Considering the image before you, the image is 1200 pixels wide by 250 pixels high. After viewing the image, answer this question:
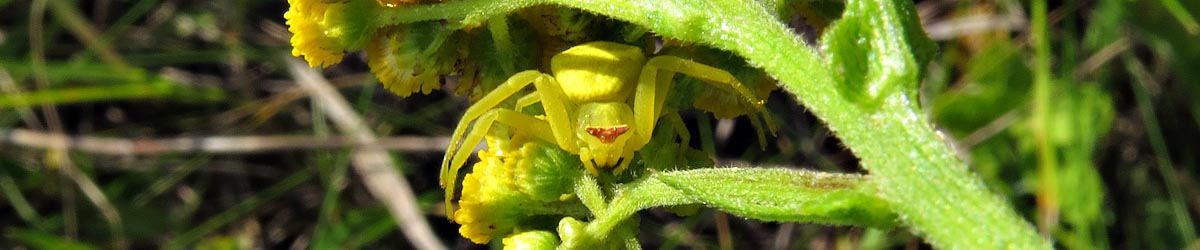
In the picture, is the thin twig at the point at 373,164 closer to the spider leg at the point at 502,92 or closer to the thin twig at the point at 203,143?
the thin twig at the point at 203,143

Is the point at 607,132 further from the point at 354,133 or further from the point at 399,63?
the point at 354,133

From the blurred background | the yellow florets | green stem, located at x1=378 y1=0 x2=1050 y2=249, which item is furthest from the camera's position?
the blurred background

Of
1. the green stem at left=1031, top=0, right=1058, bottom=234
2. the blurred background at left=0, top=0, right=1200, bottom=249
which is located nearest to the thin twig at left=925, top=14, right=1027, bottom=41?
the blurred background at left=0, top=0, right=1200, bottom=249

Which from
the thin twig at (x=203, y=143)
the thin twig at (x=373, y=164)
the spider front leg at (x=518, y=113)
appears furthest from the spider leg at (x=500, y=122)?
the thin twig at (x=203, y=143)

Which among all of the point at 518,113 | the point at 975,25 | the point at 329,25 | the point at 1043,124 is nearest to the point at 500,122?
the point at 518,113

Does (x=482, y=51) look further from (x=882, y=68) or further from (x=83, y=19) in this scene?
(x=83, y=19)

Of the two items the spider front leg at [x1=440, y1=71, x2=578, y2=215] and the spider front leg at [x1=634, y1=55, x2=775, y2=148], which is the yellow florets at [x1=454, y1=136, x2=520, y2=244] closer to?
the spider front leg at [x1=440, y1=71, x2=578, y2=215]

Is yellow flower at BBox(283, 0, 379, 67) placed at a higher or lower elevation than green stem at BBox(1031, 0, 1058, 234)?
higher
